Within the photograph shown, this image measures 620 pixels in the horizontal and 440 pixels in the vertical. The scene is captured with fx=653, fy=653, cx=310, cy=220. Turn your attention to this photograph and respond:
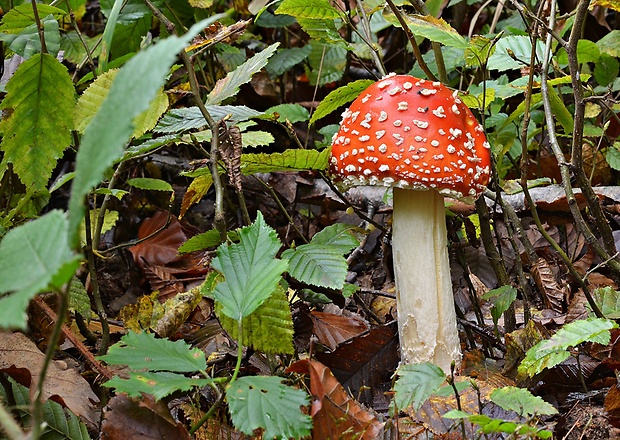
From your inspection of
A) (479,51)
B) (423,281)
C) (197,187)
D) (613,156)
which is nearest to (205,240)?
(197,187)

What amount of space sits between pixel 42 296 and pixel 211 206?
237 cm

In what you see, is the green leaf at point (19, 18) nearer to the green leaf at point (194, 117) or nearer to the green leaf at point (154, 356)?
the green leaf at point (194, 117)

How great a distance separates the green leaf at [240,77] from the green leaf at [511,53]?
98cm

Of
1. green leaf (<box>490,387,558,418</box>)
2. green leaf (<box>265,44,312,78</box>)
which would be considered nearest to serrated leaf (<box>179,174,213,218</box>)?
green leaf (<box>490,387,558,418</box>)

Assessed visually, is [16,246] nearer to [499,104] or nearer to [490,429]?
[490,429]

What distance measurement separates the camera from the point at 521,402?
175 cm

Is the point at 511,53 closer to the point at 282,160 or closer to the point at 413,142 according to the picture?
the point at 413,142

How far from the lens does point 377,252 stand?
4090 mm

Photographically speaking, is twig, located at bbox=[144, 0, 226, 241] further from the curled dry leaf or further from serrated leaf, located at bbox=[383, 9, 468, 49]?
serrated leaf, located at bbox=[383, 9, 468, 49]

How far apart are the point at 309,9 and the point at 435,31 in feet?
1.66

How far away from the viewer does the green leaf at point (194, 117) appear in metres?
2.24

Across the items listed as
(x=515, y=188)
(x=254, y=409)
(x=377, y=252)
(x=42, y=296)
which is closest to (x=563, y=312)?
(x=515, y=188)

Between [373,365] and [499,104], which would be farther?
[499,104]

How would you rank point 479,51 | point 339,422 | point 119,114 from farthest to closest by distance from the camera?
point 479,51
point 339,422
point 119,114
